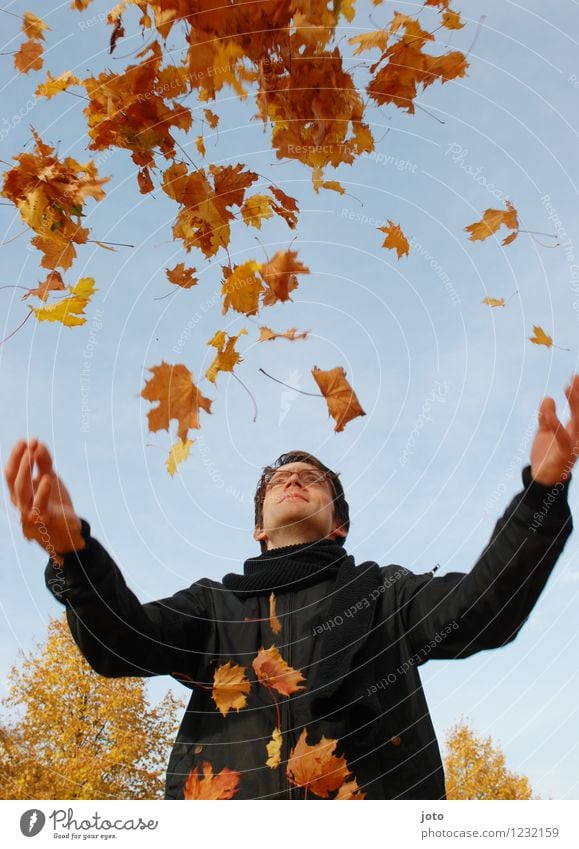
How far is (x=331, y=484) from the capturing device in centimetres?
421

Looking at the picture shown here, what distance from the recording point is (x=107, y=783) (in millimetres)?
13680

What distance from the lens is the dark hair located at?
4277 millimetres

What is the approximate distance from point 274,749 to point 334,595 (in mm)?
722

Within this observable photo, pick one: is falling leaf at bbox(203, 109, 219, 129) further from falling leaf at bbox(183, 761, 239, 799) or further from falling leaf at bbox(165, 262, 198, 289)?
falling leaf at bbox(183, 761, 239, 799)

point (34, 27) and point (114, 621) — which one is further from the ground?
point (34, 27)

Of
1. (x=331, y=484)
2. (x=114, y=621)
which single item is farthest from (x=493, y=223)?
(x=114, y=621)

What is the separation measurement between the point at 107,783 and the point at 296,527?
12228mm

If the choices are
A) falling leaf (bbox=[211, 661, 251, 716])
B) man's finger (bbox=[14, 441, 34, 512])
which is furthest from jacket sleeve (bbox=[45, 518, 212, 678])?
man's finger (bbox=[14, 441, 34, 512])

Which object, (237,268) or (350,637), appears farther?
(237,268)

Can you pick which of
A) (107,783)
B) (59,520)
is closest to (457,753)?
(107,783)

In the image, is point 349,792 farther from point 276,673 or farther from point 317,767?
point 276,673

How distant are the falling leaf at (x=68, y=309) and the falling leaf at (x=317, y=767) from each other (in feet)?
7.11

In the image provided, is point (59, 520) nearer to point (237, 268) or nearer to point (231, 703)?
point (231, 703)
